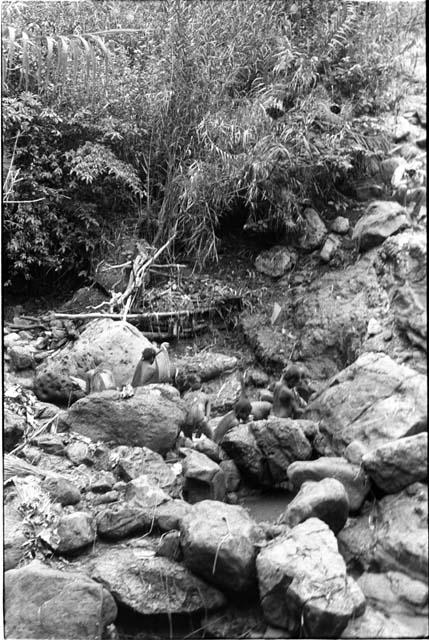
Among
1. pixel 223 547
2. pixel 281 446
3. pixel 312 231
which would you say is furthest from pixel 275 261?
pixel 223 547

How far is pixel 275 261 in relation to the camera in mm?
2508

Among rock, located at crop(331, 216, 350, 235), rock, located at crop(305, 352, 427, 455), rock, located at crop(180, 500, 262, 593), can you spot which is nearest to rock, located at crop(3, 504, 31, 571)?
rock, located at crop(180, 500, 262, 593)

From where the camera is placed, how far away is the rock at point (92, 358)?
2633 millimetres

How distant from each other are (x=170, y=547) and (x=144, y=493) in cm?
23

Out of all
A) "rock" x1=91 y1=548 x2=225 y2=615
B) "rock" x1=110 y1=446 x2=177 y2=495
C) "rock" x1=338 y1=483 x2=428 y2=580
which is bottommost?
"rock" x1=91 y1=548 x2=225 y2=615

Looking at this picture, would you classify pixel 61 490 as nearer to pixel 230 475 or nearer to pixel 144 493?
pixel 144 493

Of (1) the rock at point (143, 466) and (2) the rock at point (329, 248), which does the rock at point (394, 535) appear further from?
(2) the rock at point (329, 248)

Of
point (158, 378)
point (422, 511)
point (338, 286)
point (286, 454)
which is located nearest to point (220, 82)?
point (338, 286)

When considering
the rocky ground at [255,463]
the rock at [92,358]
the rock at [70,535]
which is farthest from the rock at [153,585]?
the rock at [92,358]

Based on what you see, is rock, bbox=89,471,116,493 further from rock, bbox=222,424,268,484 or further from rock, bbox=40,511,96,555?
rock, bbox=222,424,268,484

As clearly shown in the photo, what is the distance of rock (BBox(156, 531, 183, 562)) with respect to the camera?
2239 millimetres

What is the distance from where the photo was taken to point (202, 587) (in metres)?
2.17

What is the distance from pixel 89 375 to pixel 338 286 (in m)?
1.19

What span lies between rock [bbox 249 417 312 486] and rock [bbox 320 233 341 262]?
652 millimetres
